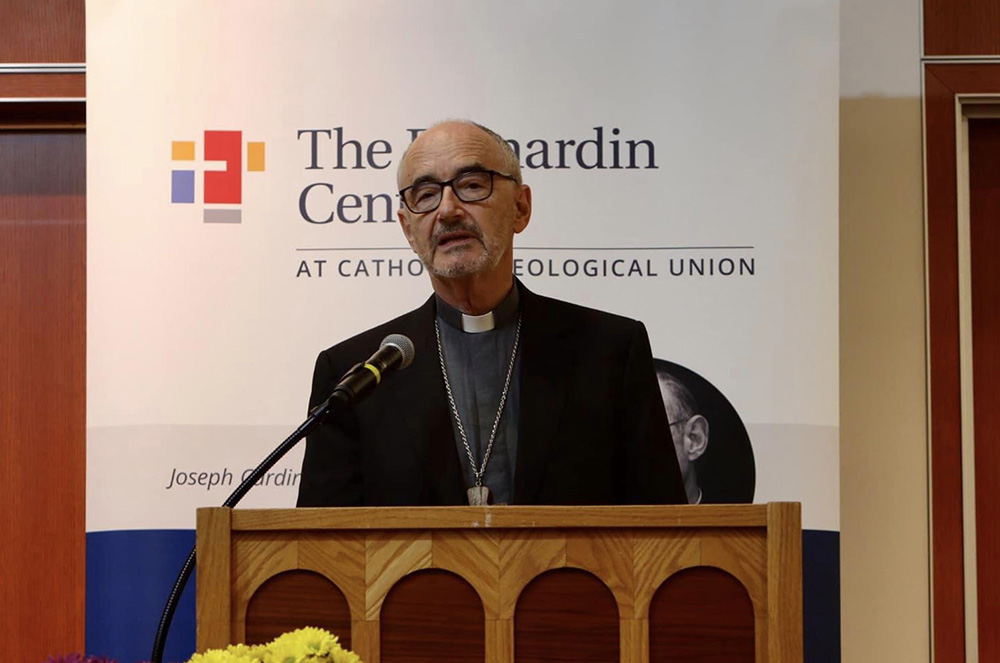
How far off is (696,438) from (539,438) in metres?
0.61

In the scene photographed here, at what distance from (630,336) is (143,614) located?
1.35 metres

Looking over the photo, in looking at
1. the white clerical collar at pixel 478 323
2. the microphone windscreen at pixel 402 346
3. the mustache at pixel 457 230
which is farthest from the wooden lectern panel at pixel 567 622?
the white clerical collar at pixel 478 323

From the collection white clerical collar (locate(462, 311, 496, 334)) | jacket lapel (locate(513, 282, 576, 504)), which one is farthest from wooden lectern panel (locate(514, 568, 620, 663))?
white clerical collar (locate(462, 311, 496, 334))

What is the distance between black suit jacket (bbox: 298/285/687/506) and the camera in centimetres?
234

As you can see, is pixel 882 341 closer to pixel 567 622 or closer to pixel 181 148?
pixel 181 148

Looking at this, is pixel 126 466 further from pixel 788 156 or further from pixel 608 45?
pixel 788 156

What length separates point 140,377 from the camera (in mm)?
2846

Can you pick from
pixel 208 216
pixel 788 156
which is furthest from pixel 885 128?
pixel 208 216

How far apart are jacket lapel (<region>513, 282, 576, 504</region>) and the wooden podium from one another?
909mm

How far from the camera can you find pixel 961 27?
3.36 m

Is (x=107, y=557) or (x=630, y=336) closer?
(x=630, y=336)

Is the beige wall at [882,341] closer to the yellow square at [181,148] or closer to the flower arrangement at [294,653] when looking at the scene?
the yellow square at [181,148]

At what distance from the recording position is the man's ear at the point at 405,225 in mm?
2484

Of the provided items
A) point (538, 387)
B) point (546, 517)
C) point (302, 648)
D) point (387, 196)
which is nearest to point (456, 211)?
point (538, 387)
